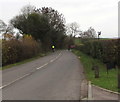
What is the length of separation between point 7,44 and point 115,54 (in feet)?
44.8

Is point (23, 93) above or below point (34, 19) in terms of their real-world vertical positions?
below

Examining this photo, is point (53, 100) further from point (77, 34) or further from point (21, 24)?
point (77, 34)

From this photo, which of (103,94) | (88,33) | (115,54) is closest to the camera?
(103,94)

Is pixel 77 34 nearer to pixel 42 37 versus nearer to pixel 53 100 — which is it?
pixel 42 37

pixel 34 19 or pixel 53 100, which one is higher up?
pixel 34 19

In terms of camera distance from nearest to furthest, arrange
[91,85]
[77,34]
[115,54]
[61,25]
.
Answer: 1. [91,85]
2. [115,54]
3. [61,25]
4. [77,34]

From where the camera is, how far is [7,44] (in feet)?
88.9

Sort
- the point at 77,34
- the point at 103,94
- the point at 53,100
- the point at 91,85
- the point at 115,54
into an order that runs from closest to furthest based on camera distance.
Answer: the point at 53,100 < the point at 103,94 < the point at 91,85 < the point at 115,54 < the point at 77,34

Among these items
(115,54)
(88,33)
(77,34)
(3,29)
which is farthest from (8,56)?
(77,34)

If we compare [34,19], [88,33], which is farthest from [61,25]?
[34,19]

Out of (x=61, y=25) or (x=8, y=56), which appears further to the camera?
(x=61, y=25)

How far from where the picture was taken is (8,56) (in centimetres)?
2698

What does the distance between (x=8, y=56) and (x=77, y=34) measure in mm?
91139

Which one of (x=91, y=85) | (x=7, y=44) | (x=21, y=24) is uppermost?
(x=21, y=24)
